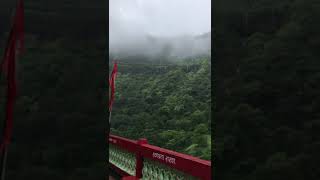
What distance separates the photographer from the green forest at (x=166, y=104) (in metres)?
6.27
